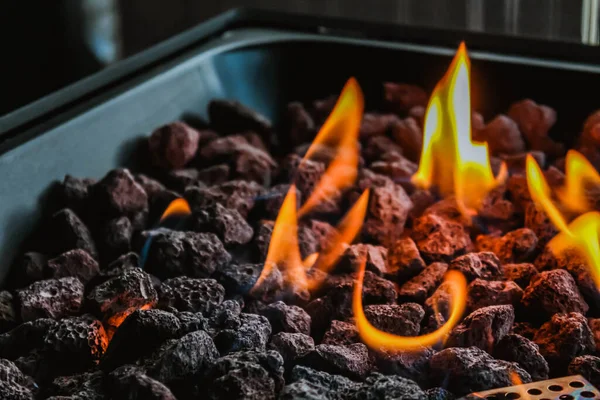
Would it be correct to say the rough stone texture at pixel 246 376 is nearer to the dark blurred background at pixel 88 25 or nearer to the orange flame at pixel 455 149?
the orange flame at pixel 455 149

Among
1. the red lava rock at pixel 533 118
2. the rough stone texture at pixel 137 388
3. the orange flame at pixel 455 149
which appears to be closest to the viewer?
the rough stone texture at pixel 137 388

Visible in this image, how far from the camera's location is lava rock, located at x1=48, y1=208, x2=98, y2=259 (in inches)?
49.7

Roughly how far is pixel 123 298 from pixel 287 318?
0.19 meters

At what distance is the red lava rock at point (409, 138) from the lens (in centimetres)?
158

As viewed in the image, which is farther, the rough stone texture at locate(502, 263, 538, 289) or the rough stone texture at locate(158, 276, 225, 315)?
the rough stone texture at locate(502, 263, 538, 289)

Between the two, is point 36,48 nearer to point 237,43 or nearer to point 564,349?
point 237,43

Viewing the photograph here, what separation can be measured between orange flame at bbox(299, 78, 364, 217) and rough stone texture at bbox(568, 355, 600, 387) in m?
0.50

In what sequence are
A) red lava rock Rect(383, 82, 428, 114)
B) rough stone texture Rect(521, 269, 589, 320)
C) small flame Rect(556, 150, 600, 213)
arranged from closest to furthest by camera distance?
rough stone texture Rect(521, 269, 589, 320), small flame Rect(556, 150, 600, 213), red lava rock Rect(383, 82, 428, 114)

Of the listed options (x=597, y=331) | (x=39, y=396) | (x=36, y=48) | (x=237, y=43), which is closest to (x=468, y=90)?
(x=237, y=43)

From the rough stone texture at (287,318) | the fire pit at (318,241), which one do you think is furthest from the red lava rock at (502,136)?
the rough stone texture at (287,318)

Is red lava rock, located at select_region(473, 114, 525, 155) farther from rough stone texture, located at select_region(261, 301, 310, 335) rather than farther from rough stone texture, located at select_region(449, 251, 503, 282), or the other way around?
rough stone texture, located at select_region(261, 301, 310, 335)

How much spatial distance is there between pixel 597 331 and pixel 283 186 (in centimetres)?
53

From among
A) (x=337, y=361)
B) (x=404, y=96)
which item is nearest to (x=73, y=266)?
(x=337, y=361)

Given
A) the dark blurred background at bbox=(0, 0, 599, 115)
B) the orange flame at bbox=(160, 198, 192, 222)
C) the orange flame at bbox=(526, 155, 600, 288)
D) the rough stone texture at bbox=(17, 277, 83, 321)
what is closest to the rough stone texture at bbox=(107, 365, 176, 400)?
the rough stone texture at bbox=(17, 277, 83, 321)
